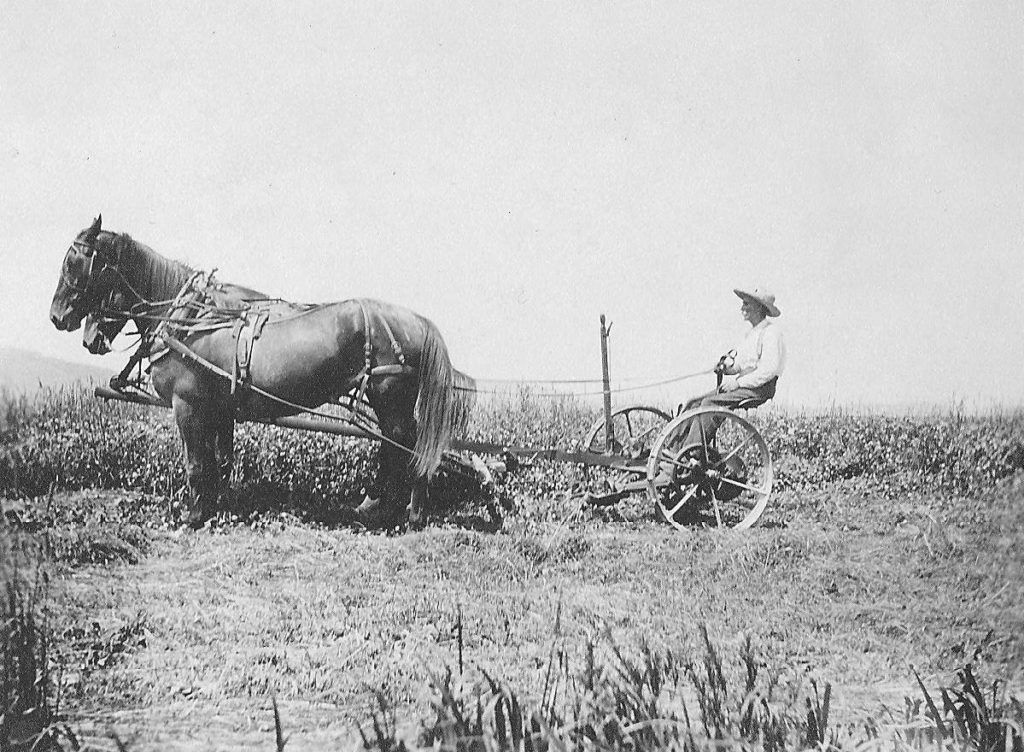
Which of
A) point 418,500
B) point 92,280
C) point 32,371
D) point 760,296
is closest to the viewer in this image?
point 32,371

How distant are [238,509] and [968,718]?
2968 millimetres

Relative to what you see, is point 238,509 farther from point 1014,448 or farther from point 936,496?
point 1014,448

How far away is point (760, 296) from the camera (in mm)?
3479

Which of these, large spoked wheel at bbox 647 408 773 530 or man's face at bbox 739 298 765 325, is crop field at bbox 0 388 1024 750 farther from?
man's face at bbox 739 298 765 325

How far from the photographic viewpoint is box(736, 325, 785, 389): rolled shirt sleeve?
3.65 meters

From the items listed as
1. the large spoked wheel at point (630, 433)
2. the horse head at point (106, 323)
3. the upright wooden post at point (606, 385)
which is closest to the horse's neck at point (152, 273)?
the horse head at point (106, 323)

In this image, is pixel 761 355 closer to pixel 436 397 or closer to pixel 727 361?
pixel 727 361

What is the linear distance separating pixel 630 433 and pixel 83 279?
9.02ft

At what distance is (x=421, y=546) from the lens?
11.0 feet

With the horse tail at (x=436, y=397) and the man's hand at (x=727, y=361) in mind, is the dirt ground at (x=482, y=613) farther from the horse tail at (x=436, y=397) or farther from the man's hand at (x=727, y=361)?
the man's hand at (x=727, y=361)

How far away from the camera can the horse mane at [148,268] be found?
356 centimetres

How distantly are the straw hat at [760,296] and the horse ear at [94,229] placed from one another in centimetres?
268

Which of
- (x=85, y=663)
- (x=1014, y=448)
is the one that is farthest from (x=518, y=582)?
(x=1014, y=448)

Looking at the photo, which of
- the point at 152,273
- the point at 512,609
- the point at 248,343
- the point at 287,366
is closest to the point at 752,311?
the point at 512,609
